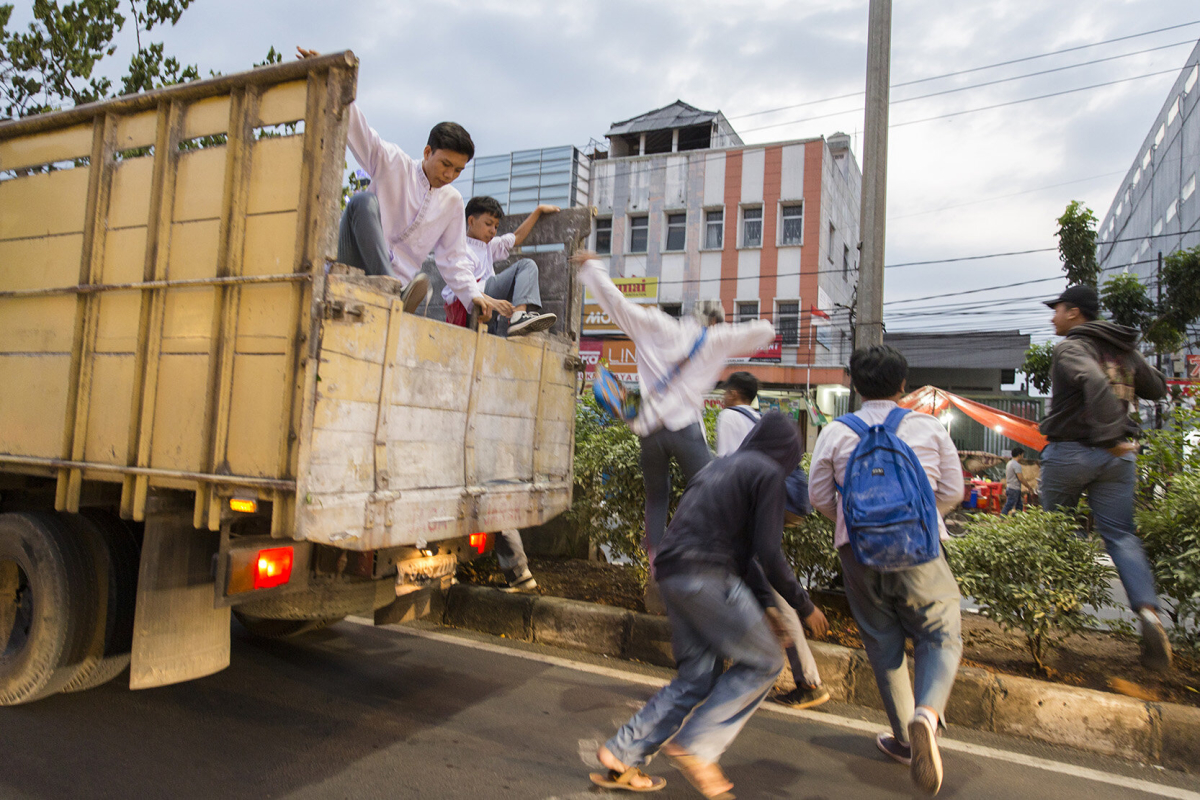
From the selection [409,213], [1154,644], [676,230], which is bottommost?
[1154,644]

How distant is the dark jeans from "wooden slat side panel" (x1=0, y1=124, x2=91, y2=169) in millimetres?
2968

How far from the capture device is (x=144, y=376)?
291 centimetres

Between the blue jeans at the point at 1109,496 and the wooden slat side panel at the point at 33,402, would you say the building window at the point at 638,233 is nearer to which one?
the blue jeans at the point at 1109,496

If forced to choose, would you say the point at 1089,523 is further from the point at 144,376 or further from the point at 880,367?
the point at 144,376

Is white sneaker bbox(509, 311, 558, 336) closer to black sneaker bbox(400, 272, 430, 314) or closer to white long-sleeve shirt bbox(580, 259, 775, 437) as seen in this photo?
white long-sleeve shirt bbox(580, 259, 775, 437)

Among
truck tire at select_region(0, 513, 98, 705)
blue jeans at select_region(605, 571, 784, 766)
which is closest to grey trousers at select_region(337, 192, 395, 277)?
truck tire at select_region(0, 513, 98, 705)

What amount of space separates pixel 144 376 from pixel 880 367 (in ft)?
9.75

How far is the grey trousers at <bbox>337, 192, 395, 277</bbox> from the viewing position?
3508mm

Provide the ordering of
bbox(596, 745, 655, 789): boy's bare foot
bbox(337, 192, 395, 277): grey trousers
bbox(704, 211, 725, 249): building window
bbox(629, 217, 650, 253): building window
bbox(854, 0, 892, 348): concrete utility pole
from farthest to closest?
bbox(629, 217, 650, 253): building window
bbox(704, 211, 725, 249): building window
bbox(854, 0, 892, 348): concrete utility pole
bbox(337, 192, 395, 277): grey trousers
bbox(596, 745, 655, 789): boy's bare foot

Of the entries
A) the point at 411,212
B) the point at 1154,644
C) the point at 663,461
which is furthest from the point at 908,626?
the point at 411,212

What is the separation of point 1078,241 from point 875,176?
7069mm

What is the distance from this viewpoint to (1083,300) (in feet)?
13.8

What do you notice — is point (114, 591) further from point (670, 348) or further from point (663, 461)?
point (670, 348)

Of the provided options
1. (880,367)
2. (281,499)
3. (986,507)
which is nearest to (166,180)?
(281,499)
